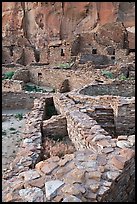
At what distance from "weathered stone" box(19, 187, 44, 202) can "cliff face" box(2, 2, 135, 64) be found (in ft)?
81.5

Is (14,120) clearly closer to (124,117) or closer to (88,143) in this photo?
(124,117)

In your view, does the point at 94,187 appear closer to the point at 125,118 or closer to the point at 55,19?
the point at 125,118

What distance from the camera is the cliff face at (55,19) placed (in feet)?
92.1

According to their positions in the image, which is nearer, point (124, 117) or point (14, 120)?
point (124, 117)

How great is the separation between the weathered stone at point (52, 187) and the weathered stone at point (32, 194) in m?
0.08

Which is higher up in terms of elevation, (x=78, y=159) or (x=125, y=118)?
(x=125, y=118)

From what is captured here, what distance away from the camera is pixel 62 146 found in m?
6.24

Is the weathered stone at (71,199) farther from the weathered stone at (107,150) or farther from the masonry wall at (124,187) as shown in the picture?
the weathered stone at (107,150)

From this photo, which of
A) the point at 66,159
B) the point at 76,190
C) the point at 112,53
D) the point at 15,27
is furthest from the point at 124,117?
the point at 15,27

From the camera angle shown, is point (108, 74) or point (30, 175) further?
point (108, 74)

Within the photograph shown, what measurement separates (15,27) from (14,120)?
2347 centimetres

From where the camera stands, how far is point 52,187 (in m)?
3.32

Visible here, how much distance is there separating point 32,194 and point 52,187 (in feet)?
0.75

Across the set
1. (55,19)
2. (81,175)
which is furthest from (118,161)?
(55,19)
